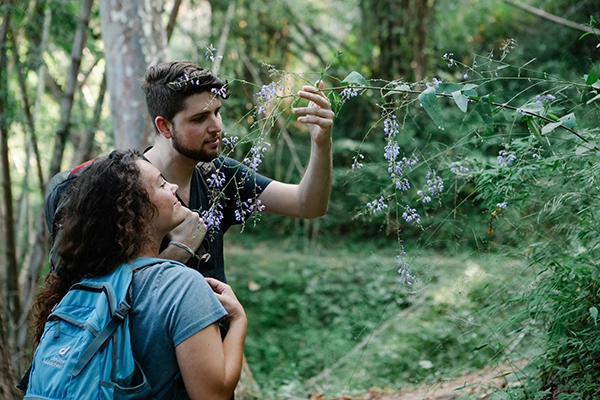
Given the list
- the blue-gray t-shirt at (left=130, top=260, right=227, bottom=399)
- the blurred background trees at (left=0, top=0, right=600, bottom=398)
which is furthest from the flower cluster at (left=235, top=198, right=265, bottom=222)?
the blurred background trees at (left=0, top=0, right=600, bottom=398)

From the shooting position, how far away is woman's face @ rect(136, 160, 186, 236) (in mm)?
1483

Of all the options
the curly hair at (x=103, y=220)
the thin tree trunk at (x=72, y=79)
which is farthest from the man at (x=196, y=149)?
the thin tree trunk at (x=72, y=79)

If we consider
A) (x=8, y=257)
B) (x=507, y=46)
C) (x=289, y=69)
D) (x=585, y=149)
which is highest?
(x=289, y=69)

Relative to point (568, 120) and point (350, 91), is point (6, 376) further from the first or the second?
point (568, 120)

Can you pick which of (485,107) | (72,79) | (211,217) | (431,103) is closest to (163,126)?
(211,217)

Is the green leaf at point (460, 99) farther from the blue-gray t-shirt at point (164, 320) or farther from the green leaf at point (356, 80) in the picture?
the blue-gray t-shirt at point (164, 320)

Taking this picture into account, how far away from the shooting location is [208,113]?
1.93m

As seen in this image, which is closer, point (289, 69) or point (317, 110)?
point (317, 110)

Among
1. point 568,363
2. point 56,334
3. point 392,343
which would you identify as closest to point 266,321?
point 392,343

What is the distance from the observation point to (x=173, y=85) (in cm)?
188

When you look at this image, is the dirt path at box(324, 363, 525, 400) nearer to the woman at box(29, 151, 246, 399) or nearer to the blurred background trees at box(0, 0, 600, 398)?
the woman at box(29, 151, 246, 399)

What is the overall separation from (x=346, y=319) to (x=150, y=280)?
4784 mm

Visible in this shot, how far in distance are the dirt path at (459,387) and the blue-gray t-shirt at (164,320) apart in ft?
4.76

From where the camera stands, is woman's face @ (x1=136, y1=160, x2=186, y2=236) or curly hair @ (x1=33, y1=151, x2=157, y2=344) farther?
woman's face @ (x1=136, y1=160, x2=186, y2=236)
